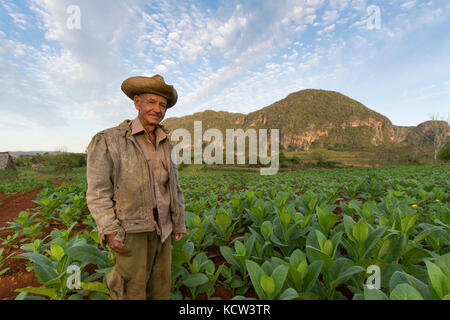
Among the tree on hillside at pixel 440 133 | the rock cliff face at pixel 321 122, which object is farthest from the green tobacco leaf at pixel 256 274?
the rock cliff face at pixel 321 122

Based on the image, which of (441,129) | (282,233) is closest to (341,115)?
(441,129)

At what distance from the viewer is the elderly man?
1616mm

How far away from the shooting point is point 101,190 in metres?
1.61

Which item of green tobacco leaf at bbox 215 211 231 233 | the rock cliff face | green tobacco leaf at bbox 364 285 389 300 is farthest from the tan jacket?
the rock cliff face

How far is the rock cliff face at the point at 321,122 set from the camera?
130 metres

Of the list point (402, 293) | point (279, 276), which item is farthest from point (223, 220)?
point (402, 293)

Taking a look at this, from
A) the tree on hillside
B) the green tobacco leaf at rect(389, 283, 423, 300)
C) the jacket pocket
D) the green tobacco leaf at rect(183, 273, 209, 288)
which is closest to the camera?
the green tobacco leaf at rect(389, 283, 423, 300)

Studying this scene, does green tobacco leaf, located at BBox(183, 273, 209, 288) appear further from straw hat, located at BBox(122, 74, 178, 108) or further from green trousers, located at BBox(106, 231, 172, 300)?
straw hat, located at BBox(122, 74, 178, 108)

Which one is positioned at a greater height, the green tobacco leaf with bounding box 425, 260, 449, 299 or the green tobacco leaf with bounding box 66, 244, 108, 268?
the green tobacco leaf with bounding box 425, 260, 449, 299

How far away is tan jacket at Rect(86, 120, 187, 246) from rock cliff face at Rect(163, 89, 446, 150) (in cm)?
13452

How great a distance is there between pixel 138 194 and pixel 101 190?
28cm

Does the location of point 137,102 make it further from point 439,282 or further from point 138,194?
point 439,282
